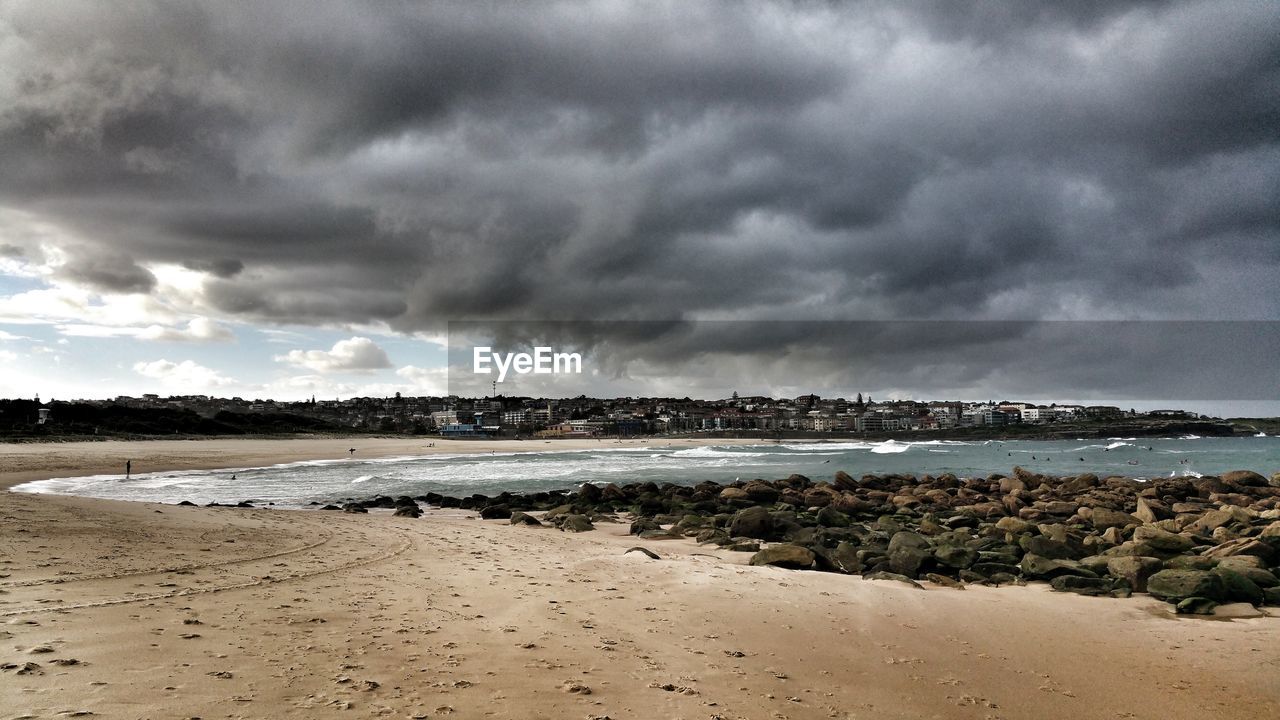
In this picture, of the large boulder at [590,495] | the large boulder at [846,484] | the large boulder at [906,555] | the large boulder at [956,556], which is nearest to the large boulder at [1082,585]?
the large boulder at [956,556]

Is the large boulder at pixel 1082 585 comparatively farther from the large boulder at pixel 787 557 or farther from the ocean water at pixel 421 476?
the ocean water at pixel 421 476

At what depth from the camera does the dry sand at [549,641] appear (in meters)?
4.86

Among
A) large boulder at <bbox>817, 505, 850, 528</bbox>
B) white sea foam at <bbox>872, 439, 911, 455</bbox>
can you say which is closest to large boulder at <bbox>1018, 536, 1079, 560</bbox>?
A: large boulder at <bbox>817, 505, 850, 528</bbox>

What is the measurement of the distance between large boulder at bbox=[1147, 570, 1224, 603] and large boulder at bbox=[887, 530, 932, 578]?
3149mm

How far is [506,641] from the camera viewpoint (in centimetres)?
635

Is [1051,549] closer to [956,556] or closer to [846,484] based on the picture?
[956,556]

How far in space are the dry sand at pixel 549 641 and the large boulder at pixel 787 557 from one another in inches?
24.3

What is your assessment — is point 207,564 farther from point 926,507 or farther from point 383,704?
point 926,507

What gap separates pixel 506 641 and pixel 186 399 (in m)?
190

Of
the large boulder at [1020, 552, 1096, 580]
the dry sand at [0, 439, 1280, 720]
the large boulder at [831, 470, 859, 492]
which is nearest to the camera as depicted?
the dry sand at [0, 439, 1280, 720]

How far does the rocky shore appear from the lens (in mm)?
10625

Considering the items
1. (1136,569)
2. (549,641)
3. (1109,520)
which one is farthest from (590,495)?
(549,641)

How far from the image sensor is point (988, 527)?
16.2 metres

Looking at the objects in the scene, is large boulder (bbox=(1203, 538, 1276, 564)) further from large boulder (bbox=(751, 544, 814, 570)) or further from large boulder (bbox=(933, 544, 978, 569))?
large boulder (bbox=(751, 544, 814, 570))
